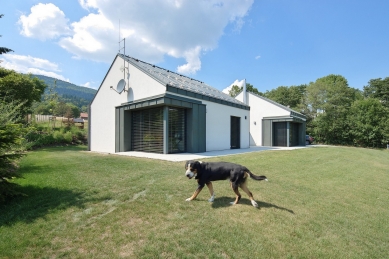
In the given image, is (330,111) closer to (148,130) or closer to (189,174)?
(148,130)

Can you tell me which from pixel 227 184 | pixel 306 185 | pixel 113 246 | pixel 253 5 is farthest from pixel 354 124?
pixel 113 246

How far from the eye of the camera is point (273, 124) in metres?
22.0

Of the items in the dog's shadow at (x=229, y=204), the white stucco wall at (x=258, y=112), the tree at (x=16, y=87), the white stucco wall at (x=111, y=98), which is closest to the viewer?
the dog's shadow at (x=229, y=204)

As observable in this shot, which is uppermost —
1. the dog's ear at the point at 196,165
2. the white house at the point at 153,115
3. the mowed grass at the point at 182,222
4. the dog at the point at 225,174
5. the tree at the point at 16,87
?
the tree at the point at 16,87

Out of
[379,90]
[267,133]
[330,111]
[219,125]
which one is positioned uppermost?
[379,90]

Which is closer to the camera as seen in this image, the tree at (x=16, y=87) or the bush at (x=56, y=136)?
the tree at (x=16, y=87)

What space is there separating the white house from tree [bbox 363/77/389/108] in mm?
40121

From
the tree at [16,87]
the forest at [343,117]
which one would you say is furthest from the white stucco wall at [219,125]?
the forest at [343,117]

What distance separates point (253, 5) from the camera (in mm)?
11750

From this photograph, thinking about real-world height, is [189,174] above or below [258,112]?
below

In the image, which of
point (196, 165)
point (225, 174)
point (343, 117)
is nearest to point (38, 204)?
point (196, 165)

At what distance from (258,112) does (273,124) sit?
88.2 inches

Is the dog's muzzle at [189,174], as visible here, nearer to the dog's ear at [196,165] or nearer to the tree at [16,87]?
the dog's ear at [196,165]

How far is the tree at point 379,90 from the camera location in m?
37.5
